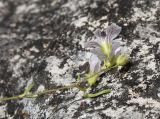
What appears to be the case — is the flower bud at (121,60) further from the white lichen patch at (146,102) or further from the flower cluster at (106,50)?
the white lichen patch at (146,102)

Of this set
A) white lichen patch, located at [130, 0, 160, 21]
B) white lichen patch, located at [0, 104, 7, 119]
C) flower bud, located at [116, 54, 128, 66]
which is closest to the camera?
flower bud, located at [116, 54, 128, 66]

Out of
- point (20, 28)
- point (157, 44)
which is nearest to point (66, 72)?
point (157, 44)

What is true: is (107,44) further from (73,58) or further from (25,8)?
(25,8)

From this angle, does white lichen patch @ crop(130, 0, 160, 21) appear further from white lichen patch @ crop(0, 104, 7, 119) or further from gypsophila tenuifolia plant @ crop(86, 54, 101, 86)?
white lichen patch @ crop(0, 104, 7, 119)

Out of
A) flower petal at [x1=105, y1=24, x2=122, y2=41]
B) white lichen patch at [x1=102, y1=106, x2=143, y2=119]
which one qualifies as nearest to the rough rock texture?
white lichen patch at [x1=102, y1=106, x2=143, y2=119]

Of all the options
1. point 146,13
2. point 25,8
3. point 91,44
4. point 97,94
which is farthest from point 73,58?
point 25,8

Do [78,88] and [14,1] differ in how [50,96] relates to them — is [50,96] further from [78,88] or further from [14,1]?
[14,1]
